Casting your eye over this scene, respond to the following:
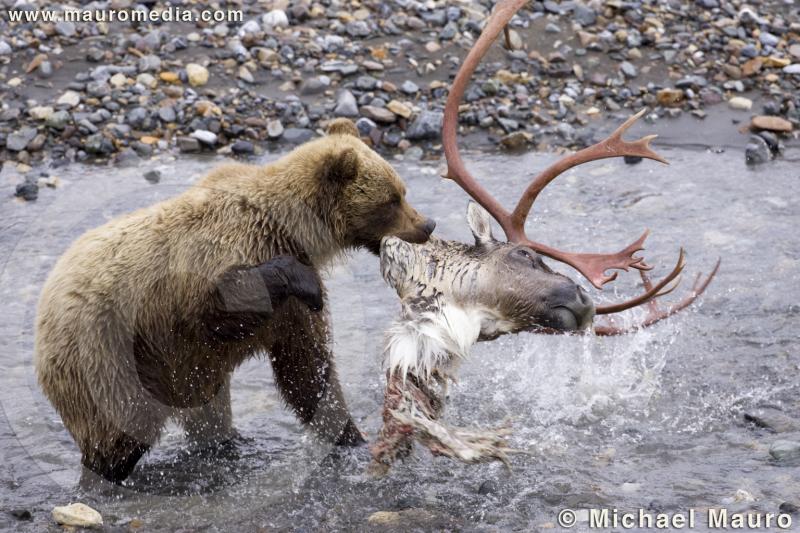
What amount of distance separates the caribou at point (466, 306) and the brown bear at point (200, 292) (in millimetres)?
403

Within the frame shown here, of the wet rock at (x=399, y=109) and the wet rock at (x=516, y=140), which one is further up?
the wet rock at (x=399, y=109)

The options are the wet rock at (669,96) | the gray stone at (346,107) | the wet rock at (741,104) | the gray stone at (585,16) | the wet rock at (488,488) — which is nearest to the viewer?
the wet rock at (488,488)

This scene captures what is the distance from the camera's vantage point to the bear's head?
209 inches

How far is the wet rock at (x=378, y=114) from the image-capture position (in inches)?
359

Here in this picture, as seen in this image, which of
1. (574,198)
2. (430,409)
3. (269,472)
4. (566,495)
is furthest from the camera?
(574,198)

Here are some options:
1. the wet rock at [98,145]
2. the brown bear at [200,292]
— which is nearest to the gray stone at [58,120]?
the wet rock at [98,145]

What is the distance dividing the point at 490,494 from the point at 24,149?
5576mm

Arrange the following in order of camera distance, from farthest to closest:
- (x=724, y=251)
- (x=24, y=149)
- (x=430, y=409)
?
(x=24, y=149), (x=724, y=251), (x=430, y=409)

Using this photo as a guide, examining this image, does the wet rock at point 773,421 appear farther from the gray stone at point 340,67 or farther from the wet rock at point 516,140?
the gray stone at point 340,67

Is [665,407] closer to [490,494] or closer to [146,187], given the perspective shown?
[490,494]

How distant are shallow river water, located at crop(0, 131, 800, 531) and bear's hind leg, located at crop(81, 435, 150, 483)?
0.37 ft

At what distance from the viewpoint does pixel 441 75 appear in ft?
31.8

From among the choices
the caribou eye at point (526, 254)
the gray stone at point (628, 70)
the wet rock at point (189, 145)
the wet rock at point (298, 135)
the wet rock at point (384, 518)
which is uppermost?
the caribou eye at point (526, 254)

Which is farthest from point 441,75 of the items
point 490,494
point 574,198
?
point 490,494
